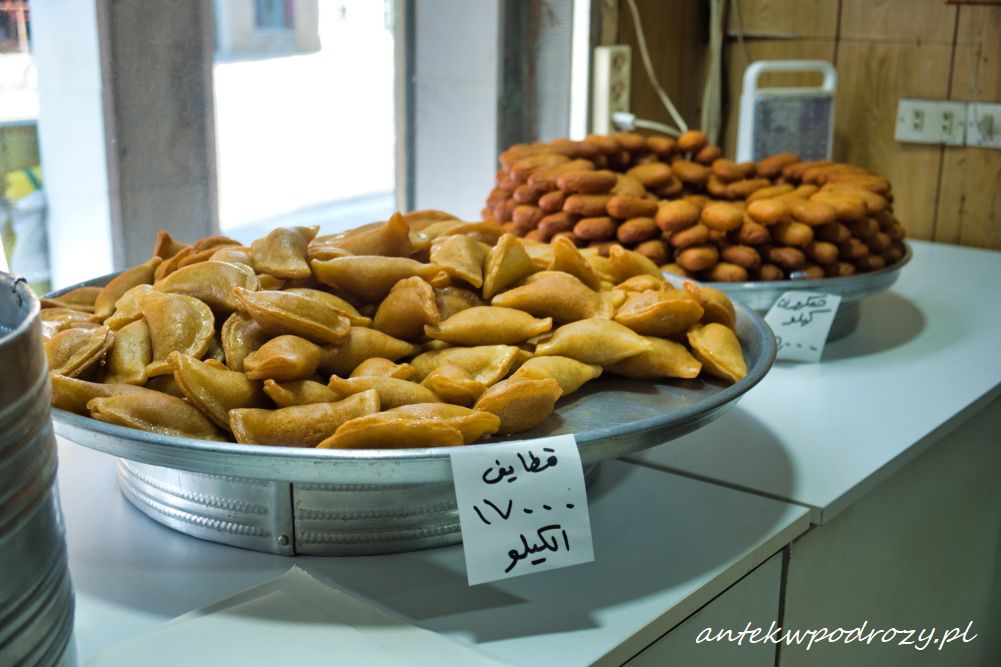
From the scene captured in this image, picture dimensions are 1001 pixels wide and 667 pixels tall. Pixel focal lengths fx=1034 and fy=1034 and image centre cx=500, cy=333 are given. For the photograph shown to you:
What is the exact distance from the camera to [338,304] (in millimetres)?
834

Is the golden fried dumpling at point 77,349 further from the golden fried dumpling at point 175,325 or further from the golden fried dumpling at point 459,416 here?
the golden fried dumpling at point 459,416

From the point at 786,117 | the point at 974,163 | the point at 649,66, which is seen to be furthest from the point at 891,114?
the point at 649,66

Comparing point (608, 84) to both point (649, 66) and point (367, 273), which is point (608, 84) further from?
point (367, 273)

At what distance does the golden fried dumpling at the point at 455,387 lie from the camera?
0.75 metres

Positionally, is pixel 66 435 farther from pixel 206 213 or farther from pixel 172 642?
pixel 206 213

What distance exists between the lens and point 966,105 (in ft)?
6.53

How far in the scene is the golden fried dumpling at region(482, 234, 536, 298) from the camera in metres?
0.90

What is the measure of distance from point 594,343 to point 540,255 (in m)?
0.17

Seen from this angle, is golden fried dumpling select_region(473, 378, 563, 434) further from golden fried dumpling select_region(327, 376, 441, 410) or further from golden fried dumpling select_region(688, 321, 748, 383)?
golden fried dumpling select_region(688, 321, 748, 383)

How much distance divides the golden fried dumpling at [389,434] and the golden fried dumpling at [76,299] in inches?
15.0

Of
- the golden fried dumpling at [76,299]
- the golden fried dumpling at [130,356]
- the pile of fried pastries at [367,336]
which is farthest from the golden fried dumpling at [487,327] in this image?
the golden fried dumpling at [76,299]

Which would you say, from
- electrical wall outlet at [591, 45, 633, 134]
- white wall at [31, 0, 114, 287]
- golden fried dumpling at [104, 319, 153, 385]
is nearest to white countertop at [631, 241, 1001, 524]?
golden fried dumpling at [104, 319, 153, 385]

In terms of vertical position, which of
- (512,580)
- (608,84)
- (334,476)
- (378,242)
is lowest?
(512,580)

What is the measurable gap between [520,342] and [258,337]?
0.71 feet
